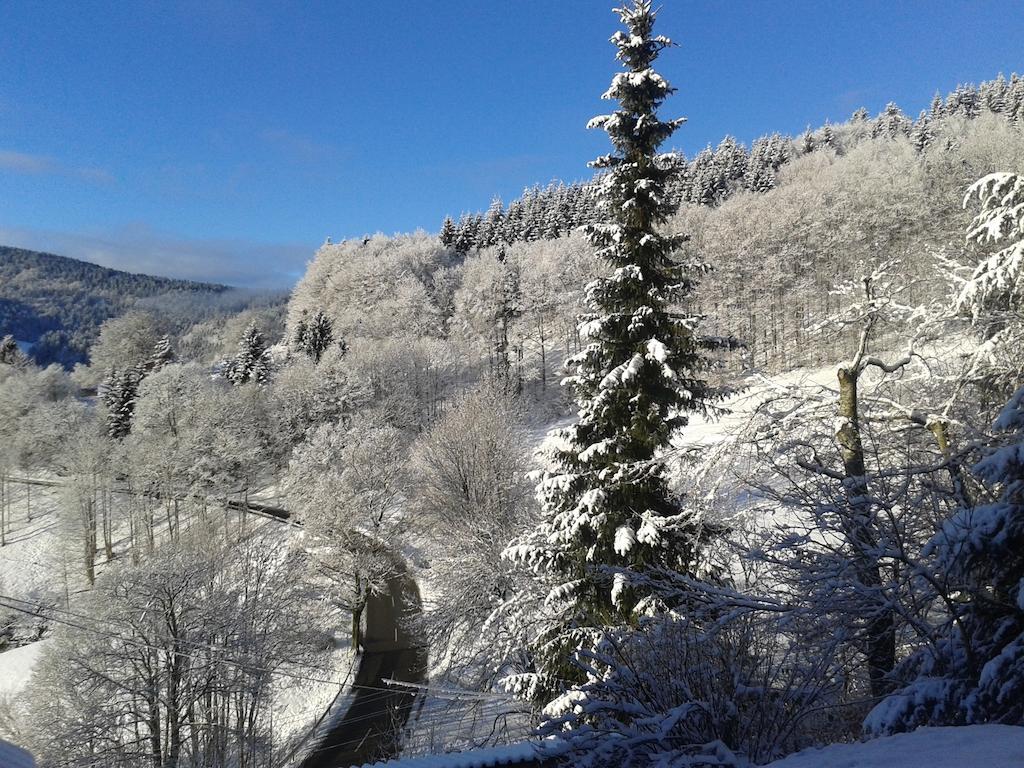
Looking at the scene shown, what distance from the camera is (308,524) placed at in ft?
90.7

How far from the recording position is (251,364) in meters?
55.9

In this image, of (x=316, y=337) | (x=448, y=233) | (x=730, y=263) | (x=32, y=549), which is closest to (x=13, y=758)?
(x=32, y=549)

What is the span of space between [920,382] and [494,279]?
2004 inches

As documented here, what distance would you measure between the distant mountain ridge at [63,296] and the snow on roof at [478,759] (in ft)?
412

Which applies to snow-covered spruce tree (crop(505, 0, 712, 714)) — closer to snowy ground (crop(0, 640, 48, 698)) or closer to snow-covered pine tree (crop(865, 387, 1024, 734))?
snow-covered pine tree (crop(865, 387, 1024, 734))

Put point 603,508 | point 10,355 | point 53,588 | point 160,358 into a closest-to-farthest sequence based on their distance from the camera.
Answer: point 603,508 → point 53,588 → point 160,358 → point 10,355

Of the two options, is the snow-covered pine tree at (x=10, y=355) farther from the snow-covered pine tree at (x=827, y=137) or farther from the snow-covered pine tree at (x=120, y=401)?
the snow-covered pine tree at (x=827, y=137)

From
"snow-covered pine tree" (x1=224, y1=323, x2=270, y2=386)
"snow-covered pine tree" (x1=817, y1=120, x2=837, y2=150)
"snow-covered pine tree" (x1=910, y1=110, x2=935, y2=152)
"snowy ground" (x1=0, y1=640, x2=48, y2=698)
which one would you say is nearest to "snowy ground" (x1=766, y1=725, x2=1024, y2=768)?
"snowy ground" (x1=0, y1=640, x2=48, y2=698)

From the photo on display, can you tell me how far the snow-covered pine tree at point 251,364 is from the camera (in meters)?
53.9

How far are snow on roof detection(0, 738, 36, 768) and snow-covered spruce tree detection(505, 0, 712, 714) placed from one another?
6539 millimetres

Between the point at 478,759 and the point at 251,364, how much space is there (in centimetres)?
5540

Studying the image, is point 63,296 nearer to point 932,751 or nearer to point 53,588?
point 53,588

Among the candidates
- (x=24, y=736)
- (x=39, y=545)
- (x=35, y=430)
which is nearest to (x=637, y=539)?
(x=24, y=736)

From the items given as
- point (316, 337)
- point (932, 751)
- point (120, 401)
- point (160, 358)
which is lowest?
point (120, 401)
